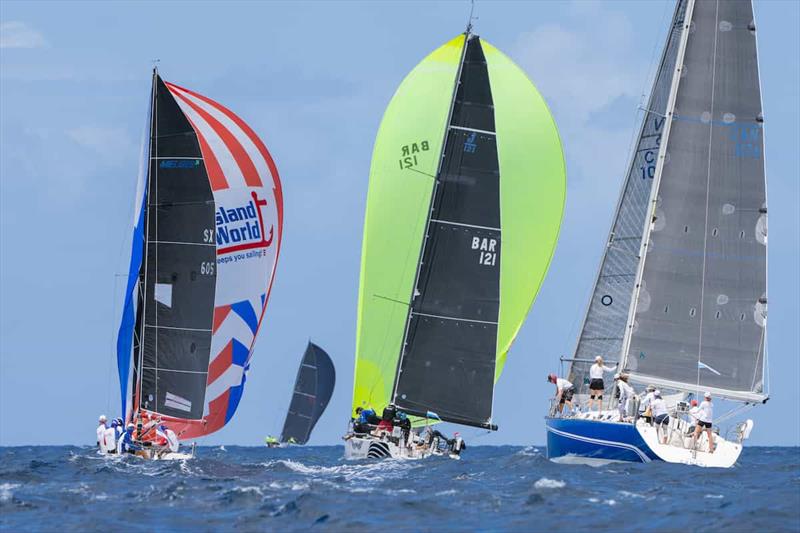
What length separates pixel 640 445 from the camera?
28.4m

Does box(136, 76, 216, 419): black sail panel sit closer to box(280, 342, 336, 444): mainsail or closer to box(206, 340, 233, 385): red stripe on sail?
box(206, 340, 233, 385): red stripe on sail

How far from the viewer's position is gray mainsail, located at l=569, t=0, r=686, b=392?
31.3 m

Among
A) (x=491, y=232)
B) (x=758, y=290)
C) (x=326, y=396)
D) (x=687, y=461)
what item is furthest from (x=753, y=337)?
(x=326, y=396)

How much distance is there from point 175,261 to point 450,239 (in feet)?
18.5

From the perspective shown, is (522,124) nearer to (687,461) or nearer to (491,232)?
(491,232)

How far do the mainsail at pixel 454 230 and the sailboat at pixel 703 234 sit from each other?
6.67ft

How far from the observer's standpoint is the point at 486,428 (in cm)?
3145

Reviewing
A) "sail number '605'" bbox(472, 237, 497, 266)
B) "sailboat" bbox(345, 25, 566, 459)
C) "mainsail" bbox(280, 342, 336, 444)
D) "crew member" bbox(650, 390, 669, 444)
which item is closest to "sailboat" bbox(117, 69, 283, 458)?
"sailboat" bbox(345, 25, 566, 459)

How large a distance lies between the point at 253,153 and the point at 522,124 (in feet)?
19.3

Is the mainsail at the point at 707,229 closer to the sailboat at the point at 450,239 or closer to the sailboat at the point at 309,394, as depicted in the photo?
the sailboat at the point at 450,239

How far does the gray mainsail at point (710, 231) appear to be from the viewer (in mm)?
30594

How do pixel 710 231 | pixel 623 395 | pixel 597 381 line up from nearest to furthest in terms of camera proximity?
pixel 623 395 < pixel 597 381 < pixel 710 231

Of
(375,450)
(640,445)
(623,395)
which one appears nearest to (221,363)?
(375,450)

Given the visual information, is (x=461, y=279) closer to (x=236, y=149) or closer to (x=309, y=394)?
(x=236, y=149)
